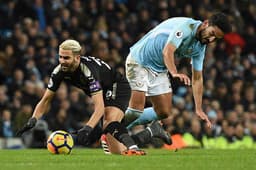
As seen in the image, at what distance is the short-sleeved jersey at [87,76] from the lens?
43.0 ft

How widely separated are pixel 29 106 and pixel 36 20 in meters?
3.18

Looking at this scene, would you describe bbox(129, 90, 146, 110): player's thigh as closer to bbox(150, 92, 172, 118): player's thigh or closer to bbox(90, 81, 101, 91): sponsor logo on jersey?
bbox(150, 92, 172, 118): player's thigh

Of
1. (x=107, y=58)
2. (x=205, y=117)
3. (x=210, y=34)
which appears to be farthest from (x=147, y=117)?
(x=107, y=58)

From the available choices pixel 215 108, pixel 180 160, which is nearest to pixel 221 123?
pixel 215 108

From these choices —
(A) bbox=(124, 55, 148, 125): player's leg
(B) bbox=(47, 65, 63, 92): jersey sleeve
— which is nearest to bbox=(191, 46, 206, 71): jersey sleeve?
(A) bbox=(124, 55, 148, 125): player's leg

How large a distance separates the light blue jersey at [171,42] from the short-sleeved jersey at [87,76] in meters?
0.67

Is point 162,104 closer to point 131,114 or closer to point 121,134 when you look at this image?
point 131,114

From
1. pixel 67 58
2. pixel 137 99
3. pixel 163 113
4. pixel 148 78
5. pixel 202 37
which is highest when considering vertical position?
pixel 202 37

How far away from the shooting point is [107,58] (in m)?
22.5

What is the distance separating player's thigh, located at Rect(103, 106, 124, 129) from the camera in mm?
13875

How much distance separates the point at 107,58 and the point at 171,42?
942cm

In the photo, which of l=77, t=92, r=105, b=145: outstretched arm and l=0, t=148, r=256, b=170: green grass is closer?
l=0, t=148, r=256, b=170: green grass

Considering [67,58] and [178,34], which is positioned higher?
[178,34]

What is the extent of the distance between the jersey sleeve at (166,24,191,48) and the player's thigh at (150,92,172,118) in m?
1.42
